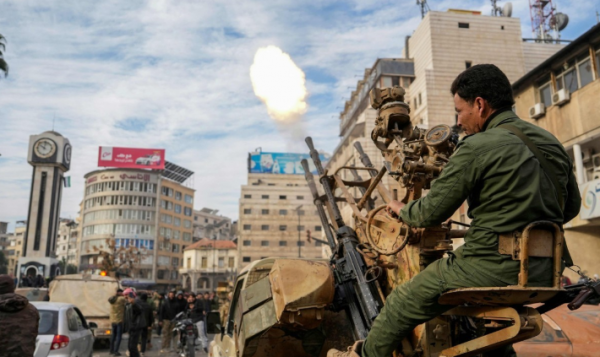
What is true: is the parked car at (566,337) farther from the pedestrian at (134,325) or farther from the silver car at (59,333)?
the pedestrian at (134,325)

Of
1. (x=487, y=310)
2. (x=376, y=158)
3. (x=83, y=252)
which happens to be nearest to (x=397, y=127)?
(x=487, y=310)

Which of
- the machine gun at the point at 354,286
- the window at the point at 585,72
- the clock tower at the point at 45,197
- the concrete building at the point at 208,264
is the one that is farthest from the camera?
the concrete building at the point at 208,264

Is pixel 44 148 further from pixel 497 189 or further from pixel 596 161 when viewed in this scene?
A: pixel 497 189

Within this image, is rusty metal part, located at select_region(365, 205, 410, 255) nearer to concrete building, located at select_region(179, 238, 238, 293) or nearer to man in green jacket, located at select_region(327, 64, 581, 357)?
man in green jacket, located at select_region(327, 64, 581, 357)

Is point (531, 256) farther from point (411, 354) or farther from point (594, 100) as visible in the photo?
point (594, 100)

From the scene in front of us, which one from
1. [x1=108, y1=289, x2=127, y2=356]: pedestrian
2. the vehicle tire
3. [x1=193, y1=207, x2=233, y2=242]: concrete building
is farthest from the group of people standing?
[x1=193, y1=207, x2=233, y2=242]: concrete building

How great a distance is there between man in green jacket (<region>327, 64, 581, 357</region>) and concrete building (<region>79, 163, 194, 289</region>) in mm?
107042

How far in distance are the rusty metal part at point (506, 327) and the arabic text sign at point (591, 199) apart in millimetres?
18663

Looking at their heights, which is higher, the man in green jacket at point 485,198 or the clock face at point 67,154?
the clock face at point 67,154

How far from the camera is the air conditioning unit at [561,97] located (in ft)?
70.6

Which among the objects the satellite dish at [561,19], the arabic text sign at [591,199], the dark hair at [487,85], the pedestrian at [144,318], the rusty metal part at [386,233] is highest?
the satellite dish at [561,19]

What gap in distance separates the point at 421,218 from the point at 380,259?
1.65 meters

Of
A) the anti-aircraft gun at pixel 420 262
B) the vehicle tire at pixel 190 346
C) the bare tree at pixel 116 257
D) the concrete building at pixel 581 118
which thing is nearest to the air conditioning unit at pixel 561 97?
the concrete building at pixel 581 118

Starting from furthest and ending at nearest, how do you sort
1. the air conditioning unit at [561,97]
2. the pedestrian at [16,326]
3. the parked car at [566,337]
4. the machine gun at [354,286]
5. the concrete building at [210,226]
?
the concrete building at [210,226]
the air conditioning unit at [561,97]
the pedestrian at [16,326]
the parked car at [566,337]
the machine gun at [354,286]
